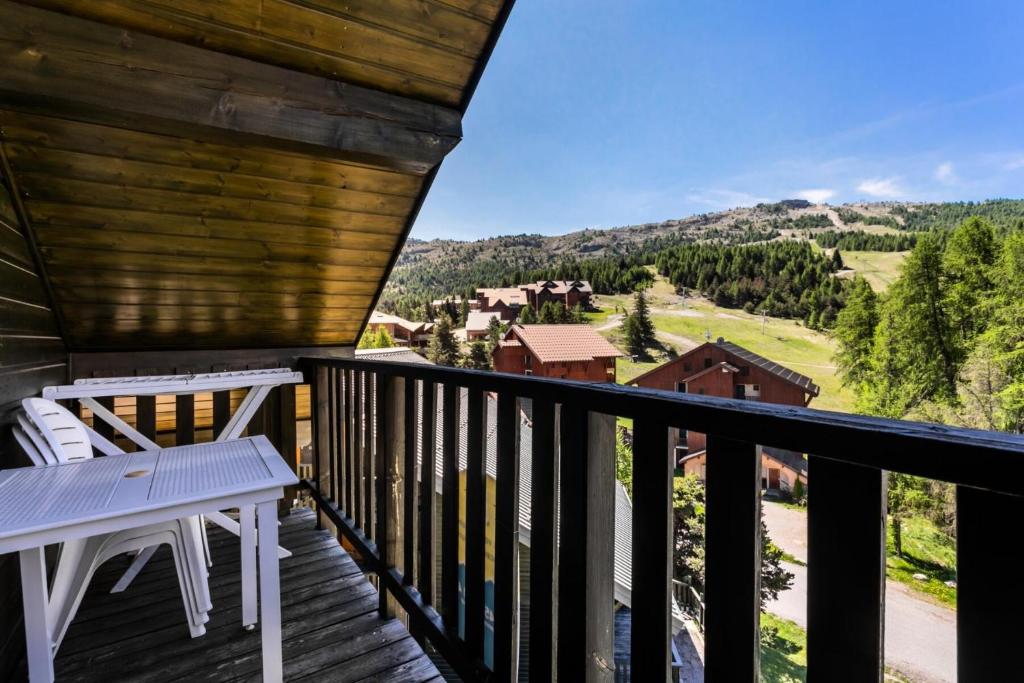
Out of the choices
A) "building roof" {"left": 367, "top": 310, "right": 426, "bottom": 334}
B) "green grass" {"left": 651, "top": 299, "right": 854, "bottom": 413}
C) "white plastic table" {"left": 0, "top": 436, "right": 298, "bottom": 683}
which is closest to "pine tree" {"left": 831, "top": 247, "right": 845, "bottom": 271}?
"green grass" {"left": 651, "top": 299, "right": 854, "bottom": 413}

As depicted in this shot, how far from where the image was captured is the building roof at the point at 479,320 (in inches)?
1192

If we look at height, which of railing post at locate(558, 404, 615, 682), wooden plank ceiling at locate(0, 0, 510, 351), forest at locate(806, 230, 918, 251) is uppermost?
forest at locate(806, 230, 918, 251)

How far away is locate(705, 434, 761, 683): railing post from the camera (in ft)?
2.54

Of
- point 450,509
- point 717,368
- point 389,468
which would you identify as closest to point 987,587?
point 450,509

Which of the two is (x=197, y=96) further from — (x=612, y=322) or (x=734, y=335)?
(x=734, y=335)

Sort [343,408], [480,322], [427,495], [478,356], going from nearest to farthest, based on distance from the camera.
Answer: [427,495] < [343,408] < [478,356] < [480,322]

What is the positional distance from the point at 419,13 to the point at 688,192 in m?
61.0

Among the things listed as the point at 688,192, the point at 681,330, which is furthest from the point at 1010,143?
the point at 681,330

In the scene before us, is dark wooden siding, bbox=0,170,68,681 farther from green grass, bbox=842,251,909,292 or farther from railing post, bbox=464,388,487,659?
green grass, bbox=842,251,909,292

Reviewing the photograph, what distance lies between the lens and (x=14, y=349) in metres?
2.03

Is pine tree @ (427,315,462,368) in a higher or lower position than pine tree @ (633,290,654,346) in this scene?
lower

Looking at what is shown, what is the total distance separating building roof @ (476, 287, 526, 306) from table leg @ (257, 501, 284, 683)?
29.3m

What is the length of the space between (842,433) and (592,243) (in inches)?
1492

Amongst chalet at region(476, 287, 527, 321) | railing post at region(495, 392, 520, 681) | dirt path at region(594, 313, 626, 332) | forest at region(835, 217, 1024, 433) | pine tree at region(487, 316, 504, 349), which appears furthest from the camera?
chalet at region(476, 287, 527, 321)
